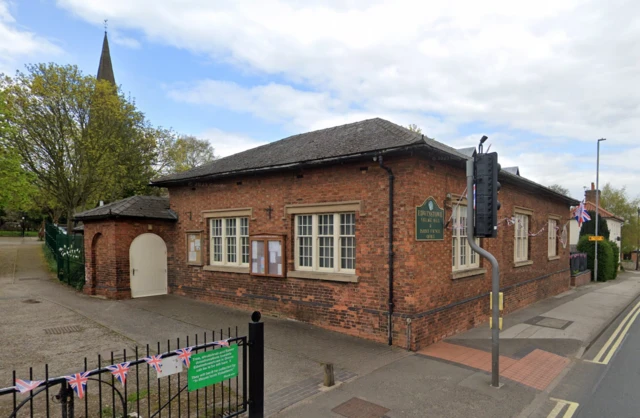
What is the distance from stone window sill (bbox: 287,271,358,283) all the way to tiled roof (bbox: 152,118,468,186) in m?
2.82

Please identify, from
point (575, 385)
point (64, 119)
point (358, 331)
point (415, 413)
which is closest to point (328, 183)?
point (358, 331)

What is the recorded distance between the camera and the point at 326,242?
10.1m

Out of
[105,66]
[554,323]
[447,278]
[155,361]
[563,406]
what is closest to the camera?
[155,361]

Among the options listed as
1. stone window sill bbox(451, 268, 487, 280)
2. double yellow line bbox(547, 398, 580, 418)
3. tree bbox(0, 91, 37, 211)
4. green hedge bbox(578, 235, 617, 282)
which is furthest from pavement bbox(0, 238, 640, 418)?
green hedge bbox(578, 235, 617, 282)

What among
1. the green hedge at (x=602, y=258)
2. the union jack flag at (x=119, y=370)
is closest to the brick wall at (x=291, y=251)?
the union jack flag at (x=119, y=370)

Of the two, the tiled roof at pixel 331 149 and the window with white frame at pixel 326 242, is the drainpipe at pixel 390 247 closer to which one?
the tiled roof at pixel 331 149

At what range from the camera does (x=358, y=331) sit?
29.9 feet

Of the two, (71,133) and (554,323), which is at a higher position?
(71,133)

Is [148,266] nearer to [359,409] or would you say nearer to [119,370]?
[359,409]

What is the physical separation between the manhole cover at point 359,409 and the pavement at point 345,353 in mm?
14

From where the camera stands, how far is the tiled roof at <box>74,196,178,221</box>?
13.3 meters

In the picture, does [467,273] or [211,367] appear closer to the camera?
[211,367]

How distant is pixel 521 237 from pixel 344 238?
27.2 feet

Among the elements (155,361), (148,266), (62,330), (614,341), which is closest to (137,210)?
(148,266)
